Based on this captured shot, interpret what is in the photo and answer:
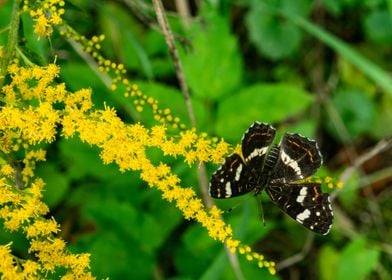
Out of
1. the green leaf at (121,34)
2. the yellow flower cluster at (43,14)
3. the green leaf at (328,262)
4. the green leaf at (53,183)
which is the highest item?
the green leaf at (121,34)

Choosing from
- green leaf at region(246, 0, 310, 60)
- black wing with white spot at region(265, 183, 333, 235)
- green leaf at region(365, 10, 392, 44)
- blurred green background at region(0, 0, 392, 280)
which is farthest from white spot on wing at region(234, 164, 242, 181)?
green leaf at region(365, 10, 392, 44)

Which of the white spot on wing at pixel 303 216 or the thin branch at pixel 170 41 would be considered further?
the thin branch at pixel 170 41

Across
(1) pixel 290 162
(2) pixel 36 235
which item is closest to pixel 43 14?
(2) pixel 36 235

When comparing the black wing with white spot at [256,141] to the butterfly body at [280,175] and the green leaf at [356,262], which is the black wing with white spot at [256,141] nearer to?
the butterfly body at [280,175]

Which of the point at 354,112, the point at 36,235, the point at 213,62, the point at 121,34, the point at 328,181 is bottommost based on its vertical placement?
the point at 36,235

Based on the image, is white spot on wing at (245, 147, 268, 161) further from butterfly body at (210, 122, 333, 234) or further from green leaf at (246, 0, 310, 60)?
green leaf at (246, 0, 310, 60)

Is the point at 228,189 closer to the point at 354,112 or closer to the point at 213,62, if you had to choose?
the point at 213,62

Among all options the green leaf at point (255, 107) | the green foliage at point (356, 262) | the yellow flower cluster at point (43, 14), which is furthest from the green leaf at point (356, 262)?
the yellow flower cluster at point (43, 14)
